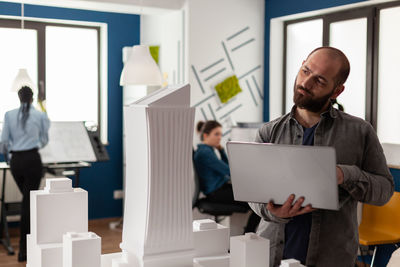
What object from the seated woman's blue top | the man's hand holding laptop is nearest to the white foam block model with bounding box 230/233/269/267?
the man's hand holding laptop

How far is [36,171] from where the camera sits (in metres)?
4.40

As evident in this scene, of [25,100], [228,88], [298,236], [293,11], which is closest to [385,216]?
[228,88]

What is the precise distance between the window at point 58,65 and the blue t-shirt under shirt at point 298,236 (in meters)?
4.13

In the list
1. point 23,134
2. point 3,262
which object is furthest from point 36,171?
point 3,262

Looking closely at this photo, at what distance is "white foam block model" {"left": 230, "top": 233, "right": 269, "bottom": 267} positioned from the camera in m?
1.35

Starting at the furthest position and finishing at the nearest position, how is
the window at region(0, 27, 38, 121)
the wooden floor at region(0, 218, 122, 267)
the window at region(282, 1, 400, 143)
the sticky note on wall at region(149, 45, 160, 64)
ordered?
the sticky note on wall at region(149, 45, 160, 64) → the window at region(0, 27, 38, 121) → the wooden floor at region(0, 218, 122, 267) → the window at region(282, 1, 400, 143)

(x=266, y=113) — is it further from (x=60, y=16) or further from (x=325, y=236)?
(x=325, y=236)

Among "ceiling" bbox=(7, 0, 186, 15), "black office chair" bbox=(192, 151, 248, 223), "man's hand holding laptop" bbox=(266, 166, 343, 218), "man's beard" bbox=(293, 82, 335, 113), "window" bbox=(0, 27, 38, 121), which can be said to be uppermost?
"ceiling" bbox=(7, 0, 186, 15)

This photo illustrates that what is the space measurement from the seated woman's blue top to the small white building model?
271 cm

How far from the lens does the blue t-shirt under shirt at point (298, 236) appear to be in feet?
5.48

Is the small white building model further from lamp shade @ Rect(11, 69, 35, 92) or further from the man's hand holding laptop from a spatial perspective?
lamp shade @ Rect(11, 69, 35, 92)

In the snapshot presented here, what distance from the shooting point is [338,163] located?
1.66 m

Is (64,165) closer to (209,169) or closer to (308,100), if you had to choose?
(209,169)

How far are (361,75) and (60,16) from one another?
3.11 m
